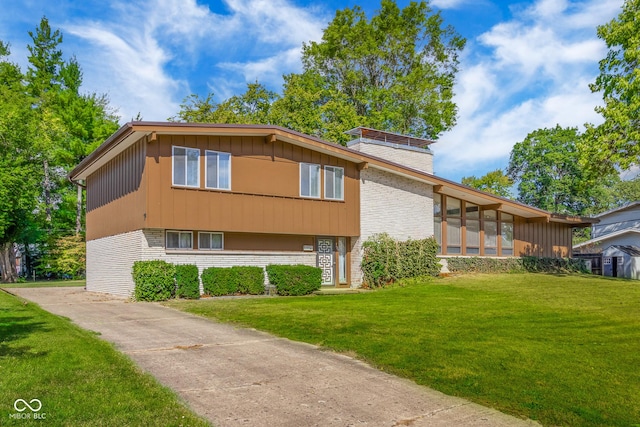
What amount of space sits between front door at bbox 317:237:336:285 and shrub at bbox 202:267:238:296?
4.32 metres

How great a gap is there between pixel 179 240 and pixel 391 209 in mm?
8909

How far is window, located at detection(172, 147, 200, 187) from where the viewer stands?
16.0 metres

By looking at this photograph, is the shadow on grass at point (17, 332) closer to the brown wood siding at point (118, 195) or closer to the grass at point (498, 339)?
the grass at point (498, 339)

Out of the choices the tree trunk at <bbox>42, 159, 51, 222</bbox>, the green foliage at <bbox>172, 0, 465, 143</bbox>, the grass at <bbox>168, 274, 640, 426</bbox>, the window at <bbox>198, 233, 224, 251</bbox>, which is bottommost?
the grass at <bbox>168, 274, 640, 426</bbox>

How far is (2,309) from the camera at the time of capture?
472 inches

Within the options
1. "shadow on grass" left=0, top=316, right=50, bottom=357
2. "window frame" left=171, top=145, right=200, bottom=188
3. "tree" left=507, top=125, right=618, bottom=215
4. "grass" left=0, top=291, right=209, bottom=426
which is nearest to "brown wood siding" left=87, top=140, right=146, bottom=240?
"window frame" left=171, top=145, right=200, bottom=188

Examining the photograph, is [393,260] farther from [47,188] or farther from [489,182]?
[47,188]

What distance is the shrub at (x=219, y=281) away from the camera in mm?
16109

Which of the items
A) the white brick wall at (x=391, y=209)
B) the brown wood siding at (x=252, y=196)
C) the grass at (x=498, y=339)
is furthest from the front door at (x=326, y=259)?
the grass at (x=498, y=339)

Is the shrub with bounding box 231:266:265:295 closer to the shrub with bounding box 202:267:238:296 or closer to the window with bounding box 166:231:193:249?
the shrub with bounding box 202:267:238:296

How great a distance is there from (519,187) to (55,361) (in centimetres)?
5349

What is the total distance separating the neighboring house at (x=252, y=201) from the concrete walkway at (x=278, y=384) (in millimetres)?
7206

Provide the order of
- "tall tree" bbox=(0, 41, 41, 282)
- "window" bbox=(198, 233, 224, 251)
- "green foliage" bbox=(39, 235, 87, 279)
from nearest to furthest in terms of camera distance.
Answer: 1. "window" bbox=(198, 233, 224, 251)
2. "tall tree" bbox=(0, 41, 41, 282)
3. "green foliage" bbox=(39, 235, 87, 279)

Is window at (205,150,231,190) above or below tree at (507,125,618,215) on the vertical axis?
below
